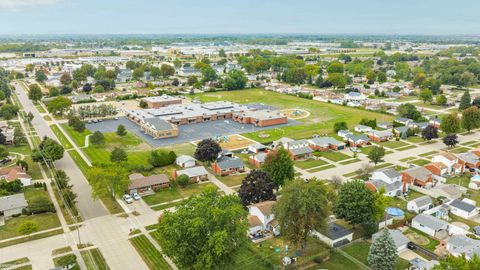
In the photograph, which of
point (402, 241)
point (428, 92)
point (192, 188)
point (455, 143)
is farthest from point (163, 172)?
point (428, 92)

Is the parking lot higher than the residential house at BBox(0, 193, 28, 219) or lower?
lower

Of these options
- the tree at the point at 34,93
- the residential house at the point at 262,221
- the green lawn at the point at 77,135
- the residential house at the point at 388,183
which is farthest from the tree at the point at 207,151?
the tree at the point at 34,93

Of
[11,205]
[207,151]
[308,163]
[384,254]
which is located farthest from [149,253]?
[308,163]

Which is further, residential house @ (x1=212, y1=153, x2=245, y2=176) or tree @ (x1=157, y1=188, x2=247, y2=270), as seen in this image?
residential house @ (x1=212, y1=153, x2=245, y2=176)

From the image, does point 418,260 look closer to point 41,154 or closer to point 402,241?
point 402,241

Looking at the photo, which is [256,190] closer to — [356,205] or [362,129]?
[356,205]

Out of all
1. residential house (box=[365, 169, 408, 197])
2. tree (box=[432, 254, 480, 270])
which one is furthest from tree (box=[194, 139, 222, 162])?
tree (box=[432, 254, 480, 270])

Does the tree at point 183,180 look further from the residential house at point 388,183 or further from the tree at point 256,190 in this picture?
the residential house at point 388,183

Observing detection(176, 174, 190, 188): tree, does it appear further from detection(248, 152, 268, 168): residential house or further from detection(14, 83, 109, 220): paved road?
detection(248, 152, 268, 168): residential house
